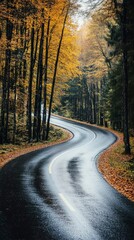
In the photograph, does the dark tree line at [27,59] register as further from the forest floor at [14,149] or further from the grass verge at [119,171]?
the grass verge at [119,171]

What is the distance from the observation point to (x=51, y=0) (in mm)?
24406

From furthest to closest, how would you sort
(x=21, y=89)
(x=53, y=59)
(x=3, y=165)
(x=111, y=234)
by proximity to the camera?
(x=53, y=59), (x=21, y=89), (x=3, y=165), (x=111, y=234)

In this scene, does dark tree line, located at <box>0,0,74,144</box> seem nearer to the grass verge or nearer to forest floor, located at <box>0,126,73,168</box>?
forest floor, located at <box>0,126,73,168</box>

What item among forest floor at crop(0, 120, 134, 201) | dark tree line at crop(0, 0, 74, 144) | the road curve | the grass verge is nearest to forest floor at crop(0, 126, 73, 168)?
forest floor at crop(0, 120, 134, 201)

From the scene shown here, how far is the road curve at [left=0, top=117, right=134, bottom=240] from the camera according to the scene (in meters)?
6.49

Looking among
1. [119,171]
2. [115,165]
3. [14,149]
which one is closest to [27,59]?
[14,149]

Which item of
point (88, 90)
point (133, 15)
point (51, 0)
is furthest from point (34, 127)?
point (88, 90)

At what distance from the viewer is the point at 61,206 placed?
8.66 metres

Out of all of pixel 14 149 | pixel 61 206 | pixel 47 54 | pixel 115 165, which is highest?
pixel 47 54

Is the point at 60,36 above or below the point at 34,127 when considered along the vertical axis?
above

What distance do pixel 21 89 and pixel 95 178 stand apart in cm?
1816

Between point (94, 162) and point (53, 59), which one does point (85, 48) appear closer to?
point (53, 59)

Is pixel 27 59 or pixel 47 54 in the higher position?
pixel 47 54

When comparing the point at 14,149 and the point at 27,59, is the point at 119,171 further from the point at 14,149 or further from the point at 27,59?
the point at 27,59
